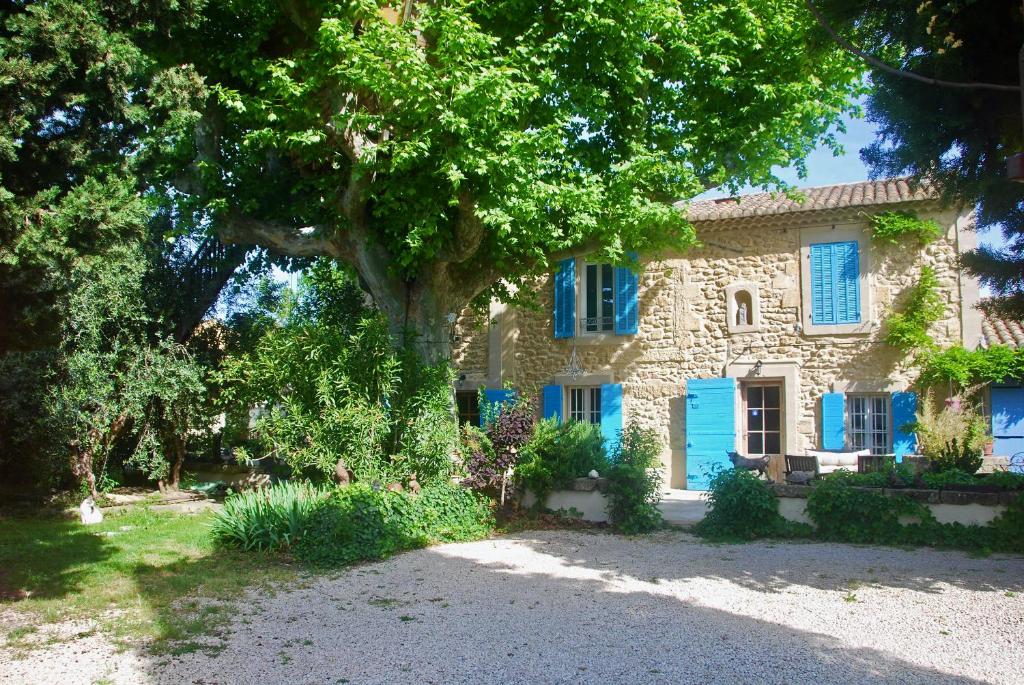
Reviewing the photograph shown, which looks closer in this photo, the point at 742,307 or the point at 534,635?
the point at 534,635

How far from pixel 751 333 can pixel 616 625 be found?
9.22 meters

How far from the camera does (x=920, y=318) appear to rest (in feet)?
39.6

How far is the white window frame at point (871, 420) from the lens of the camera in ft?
40.2

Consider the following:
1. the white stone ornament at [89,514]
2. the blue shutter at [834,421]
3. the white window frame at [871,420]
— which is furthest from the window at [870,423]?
the white stone ornament at [89,514]

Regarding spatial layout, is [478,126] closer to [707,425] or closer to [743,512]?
[743,512]

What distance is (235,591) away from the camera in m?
6.06

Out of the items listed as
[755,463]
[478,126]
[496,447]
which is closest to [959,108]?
[478,126]

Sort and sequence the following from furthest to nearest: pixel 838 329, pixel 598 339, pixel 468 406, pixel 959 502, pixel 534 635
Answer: pixel 468 406 < pixel 598 339 < pixel 838 329 < pixel 959 502 < pixel 534 635

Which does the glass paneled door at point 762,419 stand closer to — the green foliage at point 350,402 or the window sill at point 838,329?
the window sill at point 838,329

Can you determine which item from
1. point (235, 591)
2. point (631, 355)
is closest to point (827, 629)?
point (235, 591)

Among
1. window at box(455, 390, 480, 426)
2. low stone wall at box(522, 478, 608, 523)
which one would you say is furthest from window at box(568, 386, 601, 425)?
low stone wall at box(522, 478, 608, 523)

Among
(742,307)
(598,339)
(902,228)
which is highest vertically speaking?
(902,228)

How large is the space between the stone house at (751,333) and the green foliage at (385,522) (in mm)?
5495

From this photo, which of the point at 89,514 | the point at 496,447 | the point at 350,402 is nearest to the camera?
the point at 350,402
